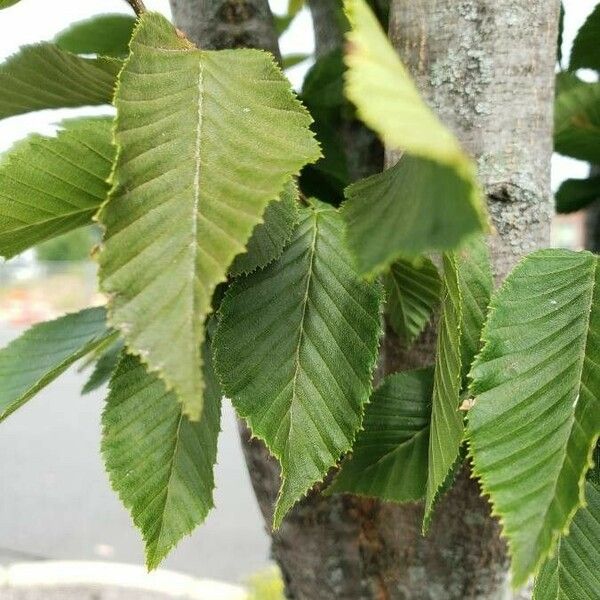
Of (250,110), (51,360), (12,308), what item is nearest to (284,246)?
(250,110)

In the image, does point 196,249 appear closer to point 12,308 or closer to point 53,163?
point 53,163

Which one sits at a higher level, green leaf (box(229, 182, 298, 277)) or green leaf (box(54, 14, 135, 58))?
green leaf (box(54, 14, 135, 58))

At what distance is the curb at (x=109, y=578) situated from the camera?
1.28m

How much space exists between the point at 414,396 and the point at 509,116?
120 mm

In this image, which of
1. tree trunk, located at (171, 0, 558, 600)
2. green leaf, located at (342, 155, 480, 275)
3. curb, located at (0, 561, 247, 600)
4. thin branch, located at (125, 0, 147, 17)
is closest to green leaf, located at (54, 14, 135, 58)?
tree trunk, located at (171, 0, 558, 600)

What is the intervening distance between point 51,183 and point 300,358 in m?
0.10

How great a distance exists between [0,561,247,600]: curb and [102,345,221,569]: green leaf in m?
1.11

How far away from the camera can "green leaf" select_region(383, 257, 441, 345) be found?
0.85ft

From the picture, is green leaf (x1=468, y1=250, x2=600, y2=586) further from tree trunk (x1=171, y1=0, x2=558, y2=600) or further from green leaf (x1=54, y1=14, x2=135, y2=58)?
green leaf (x1=54, y1=14, x2=135, y2=58)

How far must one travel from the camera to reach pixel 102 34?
418 mm

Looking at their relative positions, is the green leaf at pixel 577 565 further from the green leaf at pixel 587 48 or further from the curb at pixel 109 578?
the curb at pixel 109 578

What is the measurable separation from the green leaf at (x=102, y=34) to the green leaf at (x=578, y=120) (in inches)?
10.0

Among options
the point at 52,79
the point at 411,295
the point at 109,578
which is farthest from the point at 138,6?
the point at 109,578

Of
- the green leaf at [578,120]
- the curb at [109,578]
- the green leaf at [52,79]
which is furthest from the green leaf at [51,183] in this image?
the curb at [109,578]
